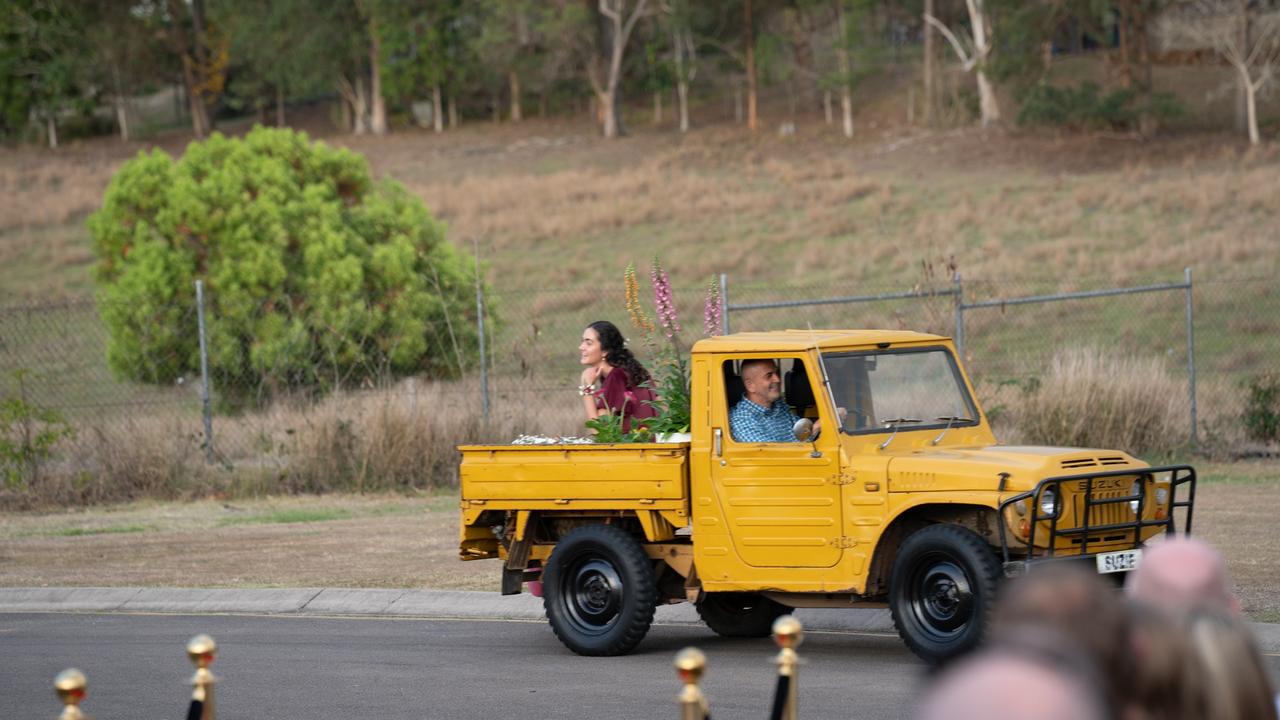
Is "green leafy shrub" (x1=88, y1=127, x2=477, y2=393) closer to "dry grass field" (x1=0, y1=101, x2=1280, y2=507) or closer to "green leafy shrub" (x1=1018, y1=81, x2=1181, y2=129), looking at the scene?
"dry grass field" (x1=0, y1=101, x2=1280, y2=507)

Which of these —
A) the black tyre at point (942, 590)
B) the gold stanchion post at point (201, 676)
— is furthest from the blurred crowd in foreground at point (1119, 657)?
the black tyre at point (942, 590)

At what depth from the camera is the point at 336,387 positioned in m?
19.8

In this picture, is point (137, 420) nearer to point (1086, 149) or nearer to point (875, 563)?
point (875, 563)

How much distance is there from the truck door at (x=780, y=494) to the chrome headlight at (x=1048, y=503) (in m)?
1.13

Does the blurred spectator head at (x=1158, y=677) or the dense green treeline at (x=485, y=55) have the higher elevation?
the dense green treeline at (x=485, y=55)

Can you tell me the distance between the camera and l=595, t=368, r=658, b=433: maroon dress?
1120 centimetres

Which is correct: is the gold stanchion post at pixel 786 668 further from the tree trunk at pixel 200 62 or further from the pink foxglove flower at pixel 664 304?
the tree trunk at pixel 200 62

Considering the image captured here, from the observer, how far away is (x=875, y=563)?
366 inches

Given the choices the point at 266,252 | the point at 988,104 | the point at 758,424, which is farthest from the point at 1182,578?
the point at 988,104

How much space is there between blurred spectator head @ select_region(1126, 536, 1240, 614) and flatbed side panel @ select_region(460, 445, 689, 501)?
6692mm

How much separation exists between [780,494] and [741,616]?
1.56 meters

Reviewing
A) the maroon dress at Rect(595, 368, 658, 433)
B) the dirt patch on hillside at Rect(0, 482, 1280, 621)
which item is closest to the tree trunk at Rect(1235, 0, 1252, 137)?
the dirt patch on hillside at Rect(0, 482, 1280, 621)

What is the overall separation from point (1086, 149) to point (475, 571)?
1904 inches

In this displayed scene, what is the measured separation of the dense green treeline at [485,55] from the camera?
71188 mm
